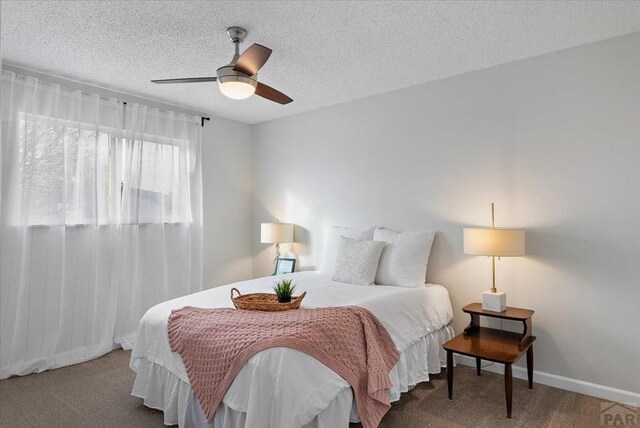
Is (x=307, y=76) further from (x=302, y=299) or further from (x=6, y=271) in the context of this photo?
(x=6, y=271)

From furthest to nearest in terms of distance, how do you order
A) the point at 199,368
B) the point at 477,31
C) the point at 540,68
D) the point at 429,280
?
the point at 429,280 < the point at 540,68 < the point at 477,31 < the point at 199,368

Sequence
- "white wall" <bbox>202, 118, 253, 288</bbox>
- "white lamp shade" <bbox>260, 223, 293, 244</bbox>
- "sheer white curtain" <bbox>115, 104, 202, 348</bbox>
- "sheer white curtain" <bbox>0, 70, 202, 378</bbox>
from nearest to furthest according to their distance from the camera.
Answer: "sheer white curtain" <bbox>0, 70, 202, 378</bbox>, "sheer white curtain" <bbox>115, 104, 202, 348</bbox>, "white lamp shade" <bbox>260, 223, 293, 244</bbox>, "white wall" <bbox>202, 118, 253, 288</bbox>

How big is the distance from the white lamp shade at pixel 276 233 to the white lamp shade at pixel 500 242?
2.33 meters

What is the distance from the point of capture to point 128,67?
11.1 feet

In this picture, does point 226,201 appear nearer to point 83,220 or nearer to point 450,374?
point 83,220

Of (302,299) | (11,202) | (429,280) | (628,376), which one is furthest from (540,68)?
(11,202)

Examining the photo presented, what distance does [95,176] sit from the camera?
3.74 m

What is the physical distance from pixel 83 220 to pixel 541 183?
406 cm

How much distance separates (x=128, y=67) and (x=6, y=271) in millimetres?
1991

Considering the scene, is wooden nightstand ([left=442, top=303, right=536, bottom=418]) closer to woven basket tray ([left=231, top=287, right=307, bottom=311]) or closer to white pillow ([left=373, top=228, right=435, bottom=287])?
white pillow ([left=373, top=228, right=435, bottom=287])

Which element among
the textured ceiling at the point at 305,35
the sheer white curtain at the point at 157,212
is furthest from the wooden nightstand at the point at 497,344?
the sheer white curtain at the point at 157,212

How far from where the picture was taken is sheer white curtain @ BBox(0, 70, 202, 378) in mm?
3295

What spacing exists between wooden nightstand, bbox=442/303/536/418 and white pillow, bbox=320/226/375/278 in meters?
1.23

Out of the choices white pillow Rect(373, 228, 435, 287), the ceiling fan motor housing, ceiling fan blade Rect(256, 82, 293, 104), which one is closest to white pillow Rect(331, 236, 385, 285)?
white pillow Rect(373, 228, 435, 287)
